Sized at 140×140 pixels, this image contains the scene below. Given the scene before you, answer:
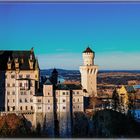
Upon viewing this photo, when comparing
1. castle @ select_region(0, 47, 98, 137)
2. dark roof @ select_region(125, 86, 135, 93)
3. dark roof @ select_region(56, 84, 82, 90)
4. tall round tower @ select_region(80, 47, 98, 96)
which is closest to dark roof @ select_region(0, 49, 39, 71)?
castle @ select_region(0, 47, 98, 137)

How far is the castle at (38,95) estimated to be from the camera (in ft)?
31.7

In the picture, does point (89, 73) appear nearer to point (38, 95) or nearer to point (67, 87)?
point (67, 87)

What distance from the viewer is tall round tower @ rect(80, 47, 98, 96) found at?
932 centimetres

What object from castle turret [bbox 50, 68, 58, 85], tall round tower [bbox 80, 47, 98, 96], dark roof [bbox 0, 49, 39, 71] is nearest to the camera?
tall round tower [bbox 80, 47, 98, 96]

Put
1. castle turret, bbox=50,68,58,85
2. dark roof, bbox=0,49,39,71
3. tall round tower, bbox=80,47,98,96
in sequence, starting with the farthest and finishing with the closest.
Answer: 1. dark roof, bbox=0,49,39,71
2. castle turret, bbox=50,68,58,85
3. tall round tower, bbox=80,47,98,96

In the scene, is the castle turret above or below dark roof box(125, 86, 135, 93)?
above

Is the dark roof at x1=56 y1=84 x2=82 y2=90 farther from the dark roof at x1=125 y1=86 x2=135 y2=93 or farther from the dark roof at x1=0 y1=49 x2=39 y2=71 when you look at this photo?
the dark roof at x1=125 y1=86 x2=135 y2=93

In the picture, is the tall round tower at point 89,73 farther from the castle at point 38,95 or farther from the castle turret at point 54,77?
the castle turret at point 54,77

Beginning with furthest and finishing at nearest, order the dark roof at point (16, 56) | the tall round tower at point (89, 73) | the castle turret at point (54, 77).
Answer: the dark roof at point (16, 56), the castle turret at point (54, 77), the tall round tower at point (89, 73)

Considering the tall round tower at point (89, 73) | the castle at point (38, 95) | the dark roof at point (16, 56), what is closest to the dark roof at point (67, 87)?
the castle at point (38, 95)

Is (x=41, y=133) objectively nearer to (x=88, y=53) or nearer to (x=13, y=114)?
(x=13, y=114)

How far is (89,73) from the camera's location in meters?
9.58

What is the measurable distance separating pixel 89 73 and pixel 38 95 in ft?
2.17

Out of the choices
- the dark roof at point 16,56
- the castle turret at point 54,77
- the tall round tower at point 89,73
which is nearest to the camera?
the tall round tower at point 89,73
